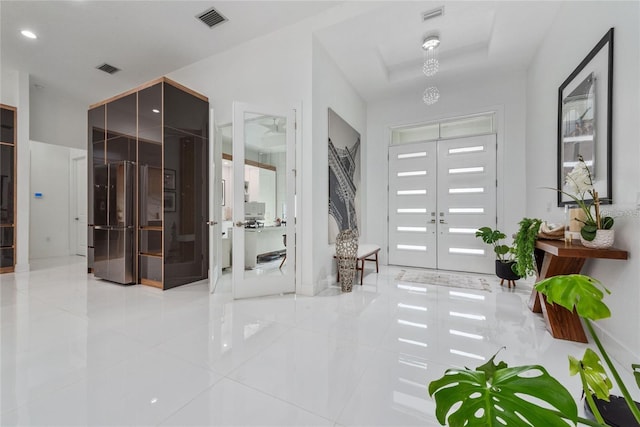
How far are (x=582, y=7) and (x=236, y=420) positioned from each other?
14.7 feet

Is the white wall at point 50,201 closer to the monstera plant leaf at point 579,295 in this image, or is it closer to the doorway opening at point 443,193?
the doorway opening at point 443,193

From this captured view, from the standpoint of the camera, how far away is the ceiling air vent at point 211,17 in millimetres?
3418

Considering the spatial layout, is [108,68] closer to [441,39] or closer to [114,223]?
[114,223]

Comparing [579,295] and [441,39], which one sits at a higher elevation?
[441,39]

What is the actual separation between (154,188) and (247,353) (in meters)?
2.93

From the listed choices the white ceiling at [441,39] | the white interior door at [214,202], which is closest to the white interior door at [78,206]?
the white interior door at [214,202]

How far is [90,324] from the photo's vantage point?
2.56 meters

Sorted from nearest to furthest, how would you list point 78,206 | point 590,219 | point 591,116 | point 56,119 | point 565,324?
point 590,219
point 565,324
point 591,116
point 56,119
point 78,206

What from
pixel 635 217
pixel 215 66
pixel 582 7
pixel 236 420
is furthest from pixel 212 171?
pixel 582 7

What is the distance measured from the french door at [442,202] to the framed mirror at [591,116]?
168 centimetres

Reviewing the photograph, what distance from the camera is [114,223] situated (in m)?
4.14

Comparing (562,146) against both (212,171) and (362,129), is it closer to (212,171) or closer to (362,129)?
(362,129)

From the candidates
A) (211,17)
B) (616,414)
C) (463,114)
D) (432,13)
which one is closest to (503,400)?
(616,414)

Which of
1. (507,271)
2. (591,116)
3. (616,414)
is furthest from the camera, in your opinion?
(507,271)
